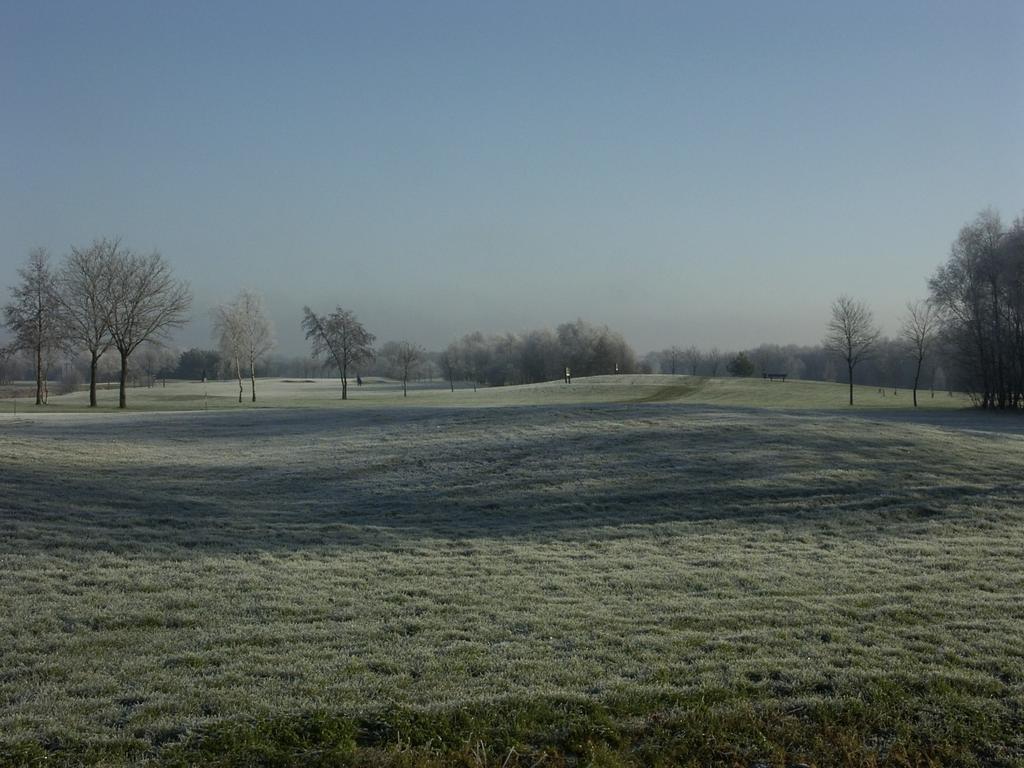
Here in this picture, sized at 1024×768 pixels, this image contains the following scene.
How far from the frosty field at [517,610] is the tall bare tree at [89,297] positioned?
3757cm

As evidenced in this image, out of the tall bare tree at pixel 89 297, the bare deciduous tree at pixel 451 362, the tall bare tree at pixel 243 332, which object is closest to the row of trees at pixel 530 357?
the bare deciduous tree at pixel 451 362

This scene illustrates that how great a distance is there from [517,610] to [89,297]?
56340 millimetres

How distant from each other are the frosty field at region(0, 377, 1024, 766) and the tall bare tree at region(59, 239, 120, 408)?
37568mm

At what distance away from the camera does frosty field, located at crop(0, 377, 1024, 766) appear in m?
5.74

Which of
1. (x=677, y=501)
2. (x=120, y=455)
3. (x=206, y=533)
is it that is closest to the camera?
(x=206, y=533)

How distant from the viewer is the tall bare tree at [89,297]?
55.4 meters

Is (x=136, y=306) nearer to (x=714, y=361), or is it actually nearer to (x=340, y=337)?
(x=340, y=337)

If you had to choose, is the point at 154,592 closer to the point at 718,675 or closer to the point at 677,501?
the point at 718,675

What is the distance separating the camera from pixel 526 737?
570 centimetres

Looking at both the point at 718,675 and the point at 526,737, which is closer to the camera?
the point at 526,737

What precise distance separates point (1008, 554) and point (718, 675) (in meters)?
8.78

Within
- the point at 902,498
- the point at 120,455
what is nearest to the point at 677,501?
the point at 902,498

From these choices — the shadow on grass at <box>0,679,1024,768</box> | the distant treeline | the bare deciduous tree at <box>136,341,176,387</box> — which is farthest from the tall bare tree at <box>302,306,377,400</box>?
the shadow on grass at <box>0,679,1024,768</box>

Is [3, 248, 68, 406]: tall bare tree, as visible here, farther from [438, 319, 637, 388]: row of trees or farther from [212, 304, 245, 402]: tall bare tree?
[438, 319, 637, 388]: row of trees
